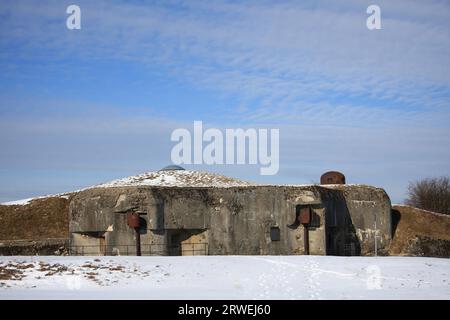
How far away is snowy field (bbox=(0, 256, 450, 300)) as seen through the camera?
1566cm

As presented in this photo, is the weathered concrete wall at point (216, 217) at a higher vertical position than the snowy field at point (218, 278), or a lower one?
higher

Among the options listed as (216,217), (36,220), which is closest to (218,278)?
(216,217)

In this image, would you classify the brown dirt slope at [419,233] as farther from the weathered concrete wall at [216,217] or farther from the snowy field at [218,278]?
the snowy field at [218,278]

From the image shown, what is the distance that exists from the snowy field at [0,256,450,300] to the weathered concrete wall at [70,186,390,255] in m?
7.87

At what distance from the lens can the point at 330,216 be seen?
107ft

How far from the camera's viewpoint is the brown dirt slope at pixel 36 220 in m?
37.9

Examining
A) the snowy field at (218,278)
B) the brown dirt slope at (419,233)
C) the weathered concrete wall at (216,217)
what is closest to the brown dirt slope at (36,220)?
the weathered concrete wall at (216,217)

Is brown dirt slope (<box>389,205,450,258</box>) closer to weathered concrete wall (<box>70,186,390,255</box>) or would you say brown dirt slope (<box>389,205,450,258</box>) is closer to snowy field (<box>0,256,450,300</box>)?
weathered concrete wall (<box>70,186,390,255</box>)

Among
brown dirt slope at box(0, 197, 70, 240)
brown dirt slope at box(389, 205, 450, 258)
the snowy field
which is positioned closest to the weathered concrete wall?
brown dirt slope at box(389, 205, 450, 258)

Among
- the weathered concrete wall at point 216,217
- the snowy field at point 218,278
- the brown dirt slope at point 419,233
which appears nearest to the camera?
the snowy field at point 218,278

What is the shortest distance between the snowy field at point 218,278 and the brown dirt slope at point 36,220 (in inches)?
703

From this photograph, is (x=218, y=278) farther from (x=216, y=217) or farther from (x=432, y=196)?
(x=432, y=196)
